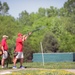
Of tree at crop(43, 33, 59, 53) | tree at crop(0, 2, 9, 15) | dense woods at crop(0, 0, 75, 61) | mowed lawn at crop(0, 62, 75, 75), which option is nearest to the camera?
mowed lawn at crop(0, 62, 75, 75)

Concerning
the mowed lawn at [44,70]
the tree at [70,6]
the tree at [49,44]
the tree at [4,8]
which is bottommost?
the mowed lawn at [44,70]

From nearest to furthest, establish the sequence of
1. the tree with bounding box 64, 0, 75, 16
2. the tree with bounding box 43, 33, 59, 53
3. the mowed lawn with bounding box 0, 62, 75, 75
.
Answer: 1. the mowed lawn with bounding box 0, 62, 75, 75
2. the tree with bounding box 64, 0, 75, 16
3. the tree with bounding box 43, 33, 59, 53

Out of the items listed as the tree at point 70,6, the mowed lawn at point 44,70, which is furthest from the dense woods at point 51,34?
the mowed lawn at point 44,70

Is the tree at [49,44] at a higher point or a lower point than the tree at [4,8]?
lower

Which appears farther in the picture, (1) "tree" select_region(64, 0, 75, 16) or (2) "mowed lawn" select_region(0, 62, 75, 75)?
(1) "tree" select_region(64, 0, 75, 16)

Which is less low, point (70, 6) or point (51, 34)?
point (70, 6)

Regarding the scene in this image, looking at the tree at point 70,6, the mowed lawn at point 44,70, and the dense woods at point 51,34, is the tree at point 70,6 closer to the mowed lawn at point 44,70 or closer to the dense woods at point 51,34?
the dense woods at point 51,34

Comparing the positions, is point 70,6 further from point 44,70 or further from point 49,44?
point 44,70

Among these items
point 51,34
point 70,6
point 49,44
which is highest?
point 70,6

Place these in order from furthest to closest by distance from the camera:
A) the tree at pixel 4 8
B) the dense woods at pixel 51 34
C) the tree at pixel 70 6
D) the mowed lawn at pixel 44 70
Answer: the tree at pixel 4 8, the dense woods at pixel 51 34, the tree at pixel 70 6, the mowed lawn at pixel 44 70

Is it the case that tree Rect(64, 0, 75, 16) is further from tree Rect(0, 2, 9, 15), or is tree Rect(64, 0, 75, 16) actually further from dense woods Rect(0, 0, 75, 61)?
tree Rect(0, 2, 9, 15)

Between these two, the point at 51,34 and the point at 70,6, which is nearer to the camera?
the point at 70,6

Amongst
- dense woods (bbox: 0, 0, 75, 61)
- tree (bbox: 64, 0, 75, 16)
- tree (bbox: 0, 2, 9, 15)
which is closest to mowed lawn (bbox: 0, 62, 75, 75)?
dense woods (bbox: 0, 0, 75, 61)

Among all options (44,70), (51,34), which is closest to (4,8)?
(51,34)
